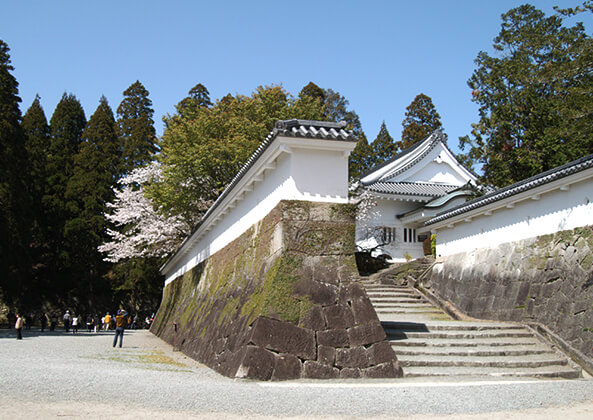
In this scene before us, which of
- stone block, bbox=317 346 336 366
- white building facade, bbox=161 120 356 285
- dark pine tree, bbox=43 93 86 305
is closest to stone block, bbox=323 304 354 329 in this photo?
stone block, bbox=317 346 336 366

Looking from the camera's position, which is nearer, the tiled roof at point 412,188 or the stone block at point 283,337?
the stone block at point 283,337

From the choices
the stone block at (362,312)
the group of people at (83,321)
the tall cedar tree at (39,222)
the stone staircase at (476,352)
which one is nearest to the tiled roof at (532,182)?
the stone staircase at (476,352)

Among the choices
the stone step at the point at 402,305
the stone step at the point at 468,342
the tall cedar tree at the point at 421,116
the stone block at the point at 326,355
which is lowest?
the stone block at the point at 326,355

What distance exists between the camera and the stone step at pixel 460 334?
1016 cm

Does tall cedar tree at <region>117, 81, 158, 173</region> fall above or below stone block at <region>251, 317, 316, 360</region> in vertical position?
above

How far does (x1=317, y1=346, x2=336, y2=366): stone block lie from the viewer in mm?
7688

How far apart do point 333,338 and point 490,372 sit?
2868mm

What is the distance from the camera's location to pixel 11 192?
25.3 meters

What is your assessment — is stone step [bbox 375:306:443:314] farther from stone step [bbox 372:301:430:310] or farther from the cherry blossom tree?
the cherry blossom tree

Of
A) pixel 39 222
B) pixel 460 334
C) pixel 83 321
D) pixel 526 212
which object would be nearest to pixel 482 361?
pixel 460 334

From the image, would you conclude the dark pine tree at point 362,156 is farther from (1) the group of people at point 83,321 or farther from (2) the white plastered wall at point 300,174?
(2) the white plastered wall at point 300,174

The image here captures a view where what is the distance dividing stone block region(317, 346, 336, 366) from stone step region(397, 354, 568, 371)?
55.7 inches

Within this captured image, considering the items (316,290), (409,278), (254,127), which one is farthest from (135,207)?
(316,290)

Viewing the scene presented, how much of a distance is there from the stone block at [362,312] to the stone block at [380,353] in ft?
1.27
